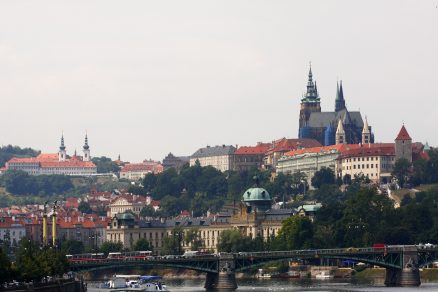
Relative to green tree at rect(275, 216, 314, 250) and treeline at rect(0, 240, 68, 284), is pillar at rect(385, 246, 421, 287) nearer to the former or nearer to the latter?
treeline at rect(0, 240, 68, 284)

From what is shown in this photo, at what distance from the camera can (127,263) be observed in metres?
143

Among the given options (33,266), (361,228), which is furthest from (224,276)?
(361,228)

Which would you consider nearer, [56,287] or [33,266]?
[33,266]

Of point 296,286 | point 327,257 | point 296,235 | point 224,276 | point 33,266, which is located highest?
point 296,235

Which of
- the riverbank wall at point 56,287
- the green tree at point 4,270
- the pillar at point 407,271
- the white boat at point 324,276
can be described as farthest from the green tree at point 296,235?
the green tree at point 4,270

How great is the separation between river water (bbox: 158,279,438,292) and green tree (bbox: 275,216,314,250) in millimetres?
16366

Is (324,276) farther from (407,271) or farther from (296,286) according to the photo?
(407,271)

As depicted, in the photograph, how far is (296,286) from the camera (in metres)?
153

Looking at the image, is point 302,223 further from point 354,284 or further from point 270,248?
point 354,284

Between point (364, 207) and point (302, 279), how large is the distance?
23.8m

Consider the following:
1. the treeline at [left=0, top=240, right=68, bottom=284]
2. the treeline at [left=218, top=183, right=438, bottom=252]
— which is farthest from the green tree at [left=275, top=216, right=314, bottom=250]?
the treeline at [left=0, top=240, right=68, bottom=284]

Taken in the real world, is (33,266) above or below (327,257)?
below

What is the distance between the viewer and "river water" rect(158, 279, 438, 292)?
467ft

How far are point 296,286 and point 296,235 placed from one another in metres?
36.1
